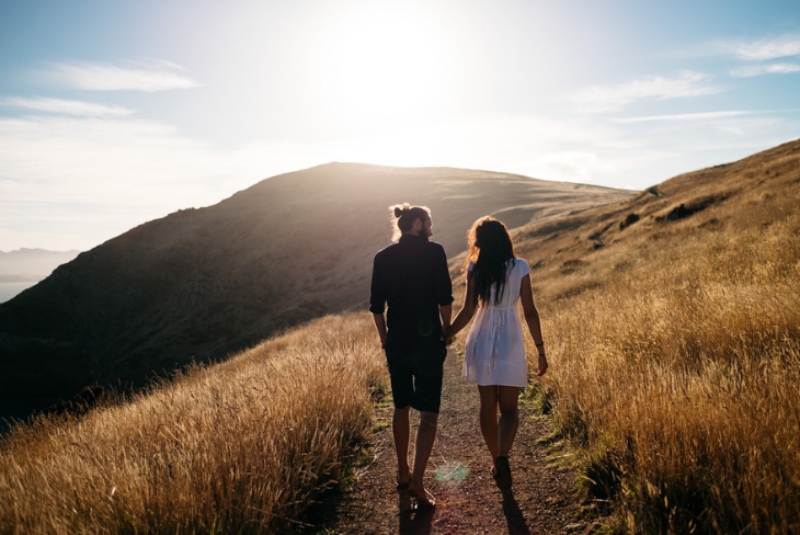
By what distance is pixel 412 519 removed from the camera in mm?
3941

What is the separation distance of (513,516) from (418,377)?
4.34 ft

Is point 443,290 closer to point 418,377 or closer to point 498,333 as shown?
point 498,333

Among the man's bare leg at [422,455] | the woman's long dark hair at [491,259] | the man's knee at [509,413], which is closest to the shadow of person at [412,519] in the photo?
the man's bare leg at [422,455]

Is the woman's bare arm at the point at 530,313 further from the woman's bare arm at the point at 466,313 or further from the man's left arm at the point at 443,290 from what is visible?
the man's left arm at the point at 443,290

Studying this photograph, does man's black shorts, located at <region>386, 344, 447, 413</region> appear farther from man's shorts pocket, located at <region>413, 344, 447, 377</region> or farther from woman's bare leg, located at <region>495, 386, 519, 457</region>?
woman's bare leg, located at <region>495, 386, 519, 457</region>

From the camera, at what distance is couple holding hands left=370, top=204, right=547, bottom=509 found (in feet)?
13.7

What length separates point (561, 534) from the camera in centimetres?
346

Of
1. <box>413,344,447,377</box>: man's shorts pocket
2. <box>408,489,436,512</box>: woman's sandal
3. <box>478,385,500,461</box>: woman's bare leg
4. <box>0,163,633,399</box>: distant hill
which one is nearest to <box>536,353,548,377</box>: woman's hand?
<box>478,385,500,461</box>: woman's bare leg

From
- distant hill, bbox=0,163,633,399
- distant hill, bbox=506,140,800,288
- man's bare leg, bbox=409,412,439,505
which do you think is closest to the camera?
man's bare leg, bbox=409,412,439,505

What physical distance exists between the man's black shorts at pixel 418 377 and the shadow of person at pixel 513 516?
0.96 metres

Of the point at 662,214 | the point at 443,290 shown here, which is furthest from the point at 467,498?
the point at 662,214

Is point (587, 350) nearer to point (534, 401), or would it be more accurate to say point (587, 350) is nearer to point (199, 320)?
point (534, 401)

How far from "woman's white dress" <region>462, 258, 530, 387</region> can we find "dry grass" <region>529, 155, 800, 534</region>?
92 cm

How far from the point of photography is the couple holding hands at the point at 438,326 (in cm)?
417
